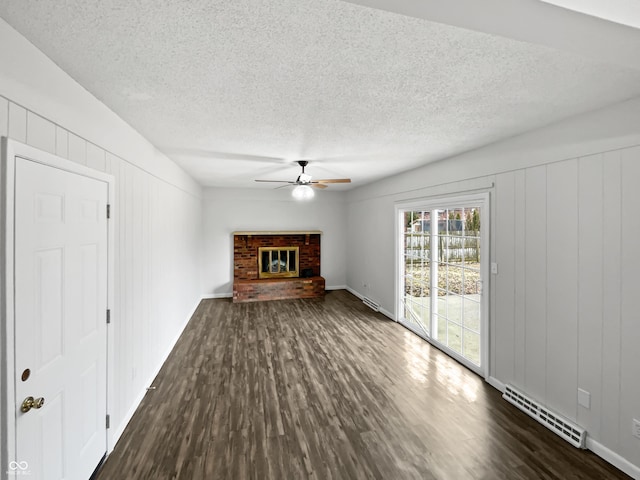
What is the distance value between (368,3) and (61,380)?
90.4 inches

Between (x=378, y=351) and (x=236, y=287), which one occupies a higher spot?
(x=236, y=287)

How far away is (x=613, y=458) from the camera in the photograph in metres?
2.08

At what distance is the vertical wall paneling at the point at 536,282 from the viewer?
262 cm

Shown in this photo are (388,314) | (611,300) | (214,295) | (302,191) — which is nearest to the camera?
(611,300)

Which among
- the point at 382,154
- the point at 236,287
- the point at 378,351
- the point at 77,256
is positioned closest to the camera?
the point at 77,256

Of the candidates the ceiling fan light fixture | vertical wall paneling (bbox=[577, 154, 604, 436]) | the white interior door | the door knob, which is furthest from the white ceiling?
the door knob

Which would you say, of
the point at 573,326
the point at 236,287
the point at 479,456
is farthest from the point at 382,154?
the point at 236,287

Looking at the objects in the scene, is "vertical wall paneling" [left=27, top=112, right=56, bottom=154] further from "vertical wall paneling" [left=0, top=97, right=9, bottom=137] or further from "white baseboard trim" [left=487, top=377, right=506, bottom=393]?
"white baseboard trim" [left=487, top=377, right=506, bottom=393]

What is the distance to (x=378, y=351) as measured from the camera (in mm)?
3945

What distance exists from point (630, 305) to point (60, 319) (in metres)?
3.58

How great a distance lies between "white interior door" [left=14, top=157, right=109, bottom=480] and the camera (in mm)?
Answer: 1368

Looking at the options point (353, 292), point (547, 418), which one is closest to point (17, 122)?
point (547, 418)

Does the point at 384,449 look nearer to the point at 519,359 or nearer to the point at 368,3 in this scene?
the point at 519,359

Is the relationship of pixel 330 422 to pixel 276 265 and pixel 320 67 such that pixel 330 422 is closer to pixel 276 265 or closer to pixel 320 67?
pixel 320 67
